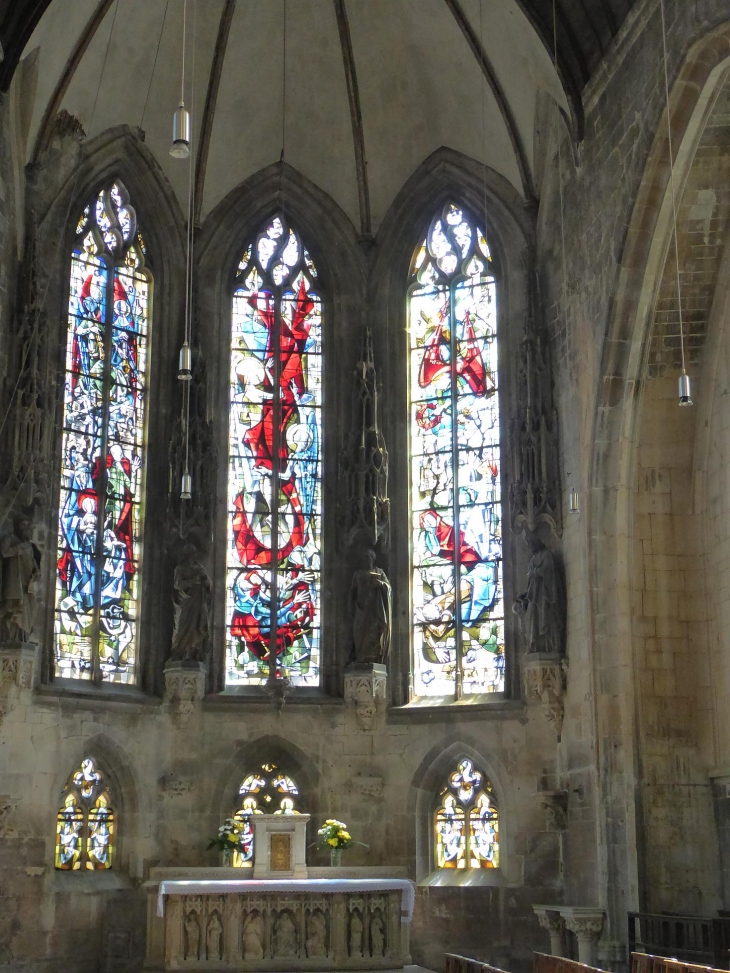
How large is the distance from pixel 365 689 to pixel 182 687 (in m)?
2.36

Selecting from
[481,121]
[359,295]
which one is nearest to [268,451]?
[359,295]

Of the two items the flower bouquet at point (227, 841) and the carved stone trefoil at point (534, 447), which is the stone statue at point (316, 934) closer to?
the flower bouquet at point (227, 841)

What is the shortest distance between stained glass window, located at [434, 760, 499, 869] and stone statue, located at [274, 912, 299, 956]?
3.09 m

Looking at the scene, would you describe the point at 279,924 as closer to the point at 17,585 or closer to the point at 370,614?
the point at 370,614

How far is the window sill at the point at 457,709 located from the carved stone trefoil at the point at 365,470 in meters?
2.22

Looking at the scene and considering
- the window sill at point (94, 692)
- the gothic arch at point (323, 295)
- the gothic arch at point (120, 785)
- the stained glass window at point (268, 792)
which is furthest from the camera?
the gothic arch at point (323, 295)

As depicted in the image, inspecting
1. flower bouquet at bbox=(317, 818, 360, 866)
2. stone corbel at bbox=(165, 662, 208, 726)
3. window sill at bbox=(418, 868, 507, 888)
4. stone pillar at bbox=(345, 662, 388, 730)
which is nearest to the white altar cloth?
flower bouquet at bbox=(317, 818, 360, 866)

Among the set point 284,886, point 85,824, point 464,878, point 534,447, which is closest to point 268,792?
point 85,824

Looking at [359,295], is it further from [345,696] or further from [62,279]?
[345,696]

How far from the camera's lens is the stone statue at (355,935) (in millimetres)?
16000

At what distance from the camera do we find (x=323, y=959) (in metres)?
15.9

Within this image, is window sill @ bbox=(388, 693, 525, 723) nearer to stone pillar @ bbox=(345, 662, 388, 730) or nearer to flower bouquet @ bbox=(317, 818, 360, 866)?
stone pillar @ bbox=(345, 662, 388, 730)

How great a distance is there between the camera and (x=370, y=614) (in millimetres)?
18953

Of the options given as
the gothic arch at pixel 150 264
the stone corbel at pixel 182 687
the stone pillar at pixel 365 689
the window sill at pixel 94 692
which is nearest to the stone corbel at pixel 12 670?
the window sill at pixel 94 692
